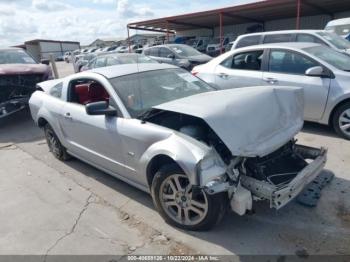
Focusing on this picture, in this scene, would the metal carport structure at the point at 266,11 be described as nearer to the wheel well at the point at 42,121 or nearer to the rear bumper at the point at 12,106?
the rear bumper at the point at 12,106

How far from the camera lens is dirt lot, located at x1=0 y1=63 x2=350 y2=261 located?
2.95 metres

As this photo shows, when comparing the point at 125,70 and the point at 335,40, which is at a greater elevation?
the point at 125,70

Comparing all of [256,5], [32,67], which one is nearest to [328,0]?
[256,5]

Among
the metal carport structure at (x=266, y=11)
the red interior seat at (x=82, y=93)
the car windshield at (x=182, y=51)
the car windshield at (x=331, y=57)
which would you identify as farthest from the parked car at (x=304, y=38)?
the metal carport structure at (x=266, y=11)

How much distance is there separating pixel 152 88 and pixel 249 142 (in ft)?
5.18

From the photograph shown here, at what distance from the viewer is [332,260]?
2.65 metres

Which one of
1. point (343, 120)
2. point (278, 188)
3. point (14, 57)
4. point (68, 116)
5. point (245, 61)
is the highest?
point (245, 61)

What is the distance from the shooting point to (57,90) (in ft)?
16.9

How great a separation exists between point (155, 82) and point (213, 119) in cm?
146

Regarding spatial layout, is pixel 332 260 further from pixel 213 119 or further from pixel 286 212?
pixel 213 119

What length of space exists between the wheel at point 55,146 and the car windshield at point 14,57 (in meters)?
4.58

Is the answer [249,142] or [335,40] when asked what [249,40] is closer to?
[335,40]

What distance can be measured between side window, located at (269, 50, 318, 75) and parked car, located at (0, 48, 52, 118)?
19.6ft

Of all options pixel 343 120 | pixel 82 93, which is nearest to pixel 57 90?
pixel 82 93
